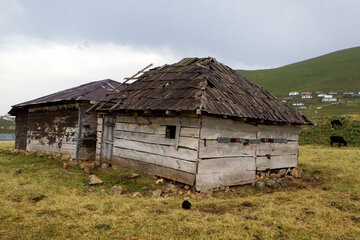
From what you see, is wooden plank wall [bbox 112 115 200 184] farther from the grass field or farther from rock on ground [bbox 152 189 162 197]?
rock on ground [bbox 152 189 162 197]

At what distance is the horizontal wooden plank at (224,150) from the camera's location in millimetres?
6918

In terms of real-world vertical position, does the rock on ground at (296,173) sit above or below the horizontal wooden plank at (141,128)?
below

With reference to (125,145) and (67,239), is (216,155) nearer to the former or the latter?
(125,145)

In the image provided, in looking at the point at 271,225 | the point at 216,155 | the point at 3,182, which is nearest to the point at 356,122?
the point at 216,155

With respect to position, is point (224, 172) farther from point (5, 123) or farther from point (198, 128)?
point (5, 123)

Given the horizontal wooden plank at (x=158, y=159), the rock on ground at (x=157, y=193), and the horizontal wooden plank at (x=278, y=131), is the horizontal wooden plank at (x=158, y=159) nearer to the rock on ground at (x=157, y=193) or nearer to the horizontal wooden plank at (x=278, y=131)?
the rock on ground at (x=157, y=193)

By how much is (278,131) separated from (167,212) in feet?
19.7

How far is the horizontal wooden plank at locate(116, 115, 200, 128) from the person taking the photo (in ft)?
22.9

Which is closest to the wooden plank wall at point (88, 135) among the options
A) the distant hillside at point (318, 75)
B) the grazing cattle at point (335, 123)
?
the grazing cattle at point (335, 123)

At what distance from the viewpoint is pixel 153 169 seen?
26.3 feet

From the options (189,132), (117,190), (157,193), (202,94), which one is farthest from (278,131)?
(117,190)

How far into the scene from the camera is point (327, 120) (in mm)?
24625

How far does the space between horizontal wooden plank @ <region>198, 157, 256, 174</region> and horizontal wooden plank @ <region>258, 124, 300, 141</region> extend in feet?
Result: 3.46

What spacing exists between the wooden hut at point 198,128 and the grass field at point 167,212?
2.59 feet
